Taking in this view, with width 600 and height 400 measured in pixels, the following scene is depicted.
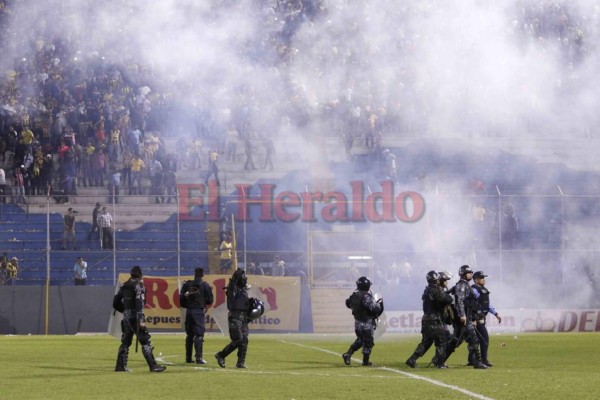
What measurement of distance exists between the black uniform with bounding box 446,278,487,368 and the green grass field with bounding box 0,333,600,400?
33 centimetres

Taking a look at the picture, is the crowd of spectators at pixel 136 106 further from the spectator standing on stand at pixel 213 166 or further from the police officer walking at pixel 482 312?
the police officer walking at pixel 482 312

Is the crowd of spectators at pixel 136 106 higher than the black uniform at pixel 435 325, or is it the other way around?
the crowd of spectators at pixel 136 106

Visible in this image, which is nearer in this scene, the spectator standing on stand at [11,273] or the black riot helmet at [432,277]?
the black riot helmet at [432,277]

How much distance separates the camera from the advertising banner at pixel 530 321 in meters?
38.2

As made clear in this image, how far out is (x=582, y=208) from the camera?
132 feet

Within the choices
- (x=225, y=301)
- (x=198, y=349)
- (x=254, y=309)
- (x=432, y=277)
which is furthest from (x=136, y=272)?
(x=225, y=301)

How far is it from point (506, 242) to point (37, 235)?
1494 cm

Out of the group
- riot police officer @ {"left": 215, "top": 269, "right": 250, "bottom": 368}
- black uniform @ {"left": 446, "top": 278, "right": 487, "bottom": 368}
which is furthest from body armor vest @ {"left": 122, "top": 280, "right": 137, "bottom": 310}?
black uniform @ {"left": 446, "top": 278, "right": 487, "bottom": 368}

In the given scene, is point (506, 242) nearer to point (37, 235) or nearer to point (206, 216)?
point (206, 216)

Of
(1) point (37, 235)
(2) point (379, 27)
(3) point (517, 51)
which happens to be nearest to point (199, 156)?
(1) point (37, 235)

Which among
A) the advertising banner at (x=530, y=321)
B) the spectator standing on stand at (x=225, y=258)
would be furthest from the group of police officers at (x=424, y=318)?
the spectator standing on stand at (x=225, y=258)

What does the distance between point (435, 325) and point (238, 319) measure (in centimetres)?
341

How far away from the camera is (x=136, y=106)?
44500 millimetres

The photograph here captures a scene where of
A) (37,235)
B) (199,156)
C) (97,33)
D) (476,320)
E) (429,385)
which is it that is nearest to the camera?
(429,385)
